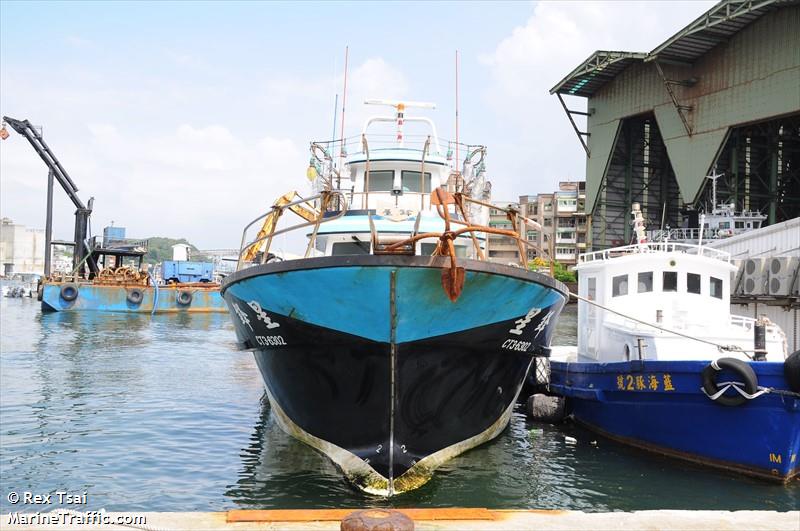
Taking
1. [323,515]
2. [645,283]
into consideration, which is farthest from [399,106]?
[323,515]

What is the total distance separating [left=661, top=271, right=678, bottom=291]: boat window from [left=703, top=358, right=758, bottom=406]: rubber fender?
3341 millimetres

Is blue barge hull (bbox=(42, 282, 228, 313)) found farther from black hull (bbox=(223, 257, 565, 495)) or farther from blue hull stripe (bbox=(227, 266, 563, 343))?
blue hull stripe (bbox=(227, 266, 563, 343))

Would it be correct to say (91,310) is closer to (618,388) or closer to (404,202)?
(404,202)

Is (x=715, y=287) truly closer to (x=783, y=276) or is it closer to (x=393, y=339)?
(x=393, y=339)

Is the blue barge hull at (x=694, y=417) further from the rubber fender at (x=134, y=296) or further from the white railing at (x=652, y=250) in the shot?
the rubber fender at (x=134, y=296)

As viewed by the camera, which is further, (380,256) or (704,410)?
(704,410)

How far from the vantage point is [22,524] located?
5434 mm

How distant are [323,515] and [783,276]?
24.0m

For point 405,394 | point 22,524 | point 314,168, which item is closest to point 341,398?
point 405,394

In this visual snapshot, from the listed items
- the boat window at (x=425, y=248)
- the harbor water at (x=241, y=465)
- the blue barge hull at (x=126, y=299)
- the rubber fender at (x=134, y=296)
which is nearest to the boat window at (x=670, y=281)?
the harbor water at (x=241, y=465)

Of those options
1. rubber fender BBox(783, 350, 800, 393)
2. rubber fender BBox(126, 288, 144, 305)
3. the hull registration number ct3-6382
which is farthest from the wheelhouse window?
rubber fender BBox(126, 288, 144, 305)

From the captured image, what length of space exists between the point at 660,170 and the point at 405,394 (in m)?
52.0

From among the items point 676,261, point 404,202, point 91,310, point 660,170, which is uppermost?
point 660,170

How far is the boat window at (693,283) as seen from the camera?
1388cm
